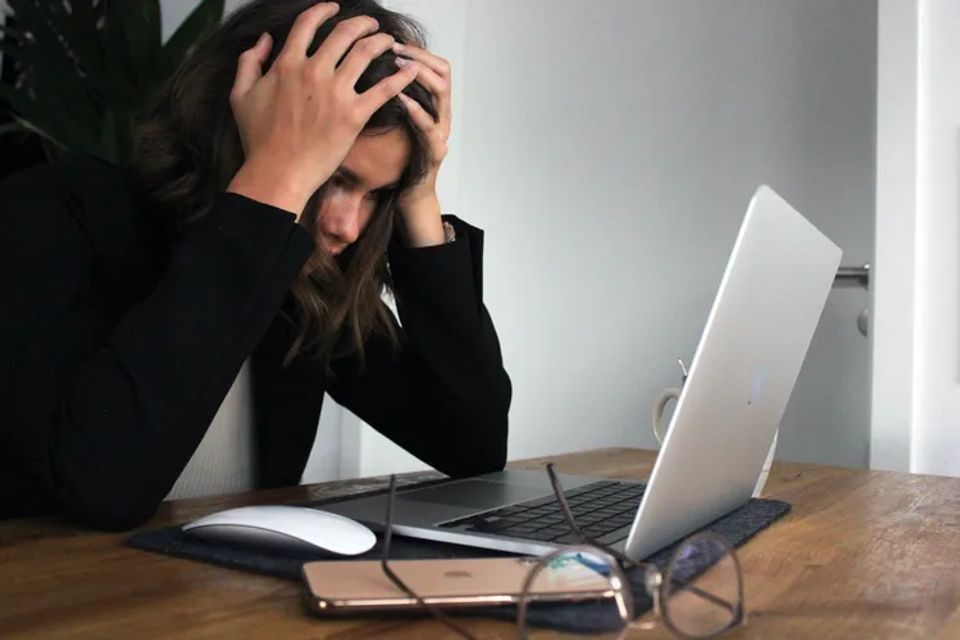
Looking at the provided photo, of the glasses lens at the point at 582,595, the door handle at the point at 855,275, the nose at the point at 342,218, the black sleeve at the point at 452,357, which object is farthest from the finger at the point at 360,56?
the door handle at the point at 855,275

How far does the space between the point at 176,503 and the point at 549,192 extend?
1661 millimetres

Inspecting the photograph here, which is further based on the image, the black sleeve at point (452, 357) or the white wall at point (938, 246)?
the white wall at point (938, 246)

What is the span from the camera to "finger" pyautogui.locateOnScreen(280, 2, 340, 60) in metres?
0.86

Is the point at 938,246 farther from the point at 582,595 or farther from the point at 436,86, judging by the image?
the point at 582,595

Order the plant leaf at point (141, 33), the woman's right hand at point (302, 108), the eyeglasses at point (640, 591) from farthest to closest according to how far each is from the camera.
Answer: the plant leaf at point (141, 33), the woman's right hand at point (302, 108), the eyeglasses at point (640, 591)

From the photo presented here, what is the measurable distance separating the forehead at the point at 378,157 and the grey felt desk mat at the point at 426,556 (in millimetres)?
384

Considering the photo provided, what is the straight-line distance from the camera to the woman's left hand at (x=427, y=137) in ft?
3.19

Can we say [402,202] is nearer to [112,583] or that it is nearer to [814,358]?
[112,583]

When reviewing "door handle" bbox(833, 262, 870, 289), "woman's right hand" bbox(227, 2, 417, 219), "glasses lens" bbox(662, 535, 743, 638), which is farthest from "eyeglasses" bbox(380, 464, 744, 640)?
"door handle" bbox(833, 262, 870, 289)

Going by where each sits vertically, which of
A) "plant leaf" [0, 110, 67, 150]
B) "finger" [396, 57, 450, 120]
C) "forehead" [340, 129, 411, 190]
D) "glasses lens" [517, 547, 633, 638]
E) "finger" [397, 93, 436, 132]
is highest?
"plant leaf" [0, 110, 67, 150]

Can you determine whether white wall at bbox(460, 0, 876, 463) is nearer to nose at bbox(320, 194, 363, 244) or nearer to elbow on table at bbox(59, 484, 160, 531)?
nose at bbox(320, 194, 363, 244)

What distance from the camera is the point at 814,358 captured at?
85.0 inches

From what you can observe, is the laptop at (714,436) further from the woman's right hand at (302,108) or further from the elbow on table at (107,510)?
the woman's right hand at (302,108)

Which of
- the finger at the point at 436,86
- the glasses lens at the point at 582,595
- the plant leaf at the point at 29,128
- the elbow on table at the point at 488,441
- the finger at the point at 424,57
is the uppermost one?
the plant leaf at the point at 29,128
